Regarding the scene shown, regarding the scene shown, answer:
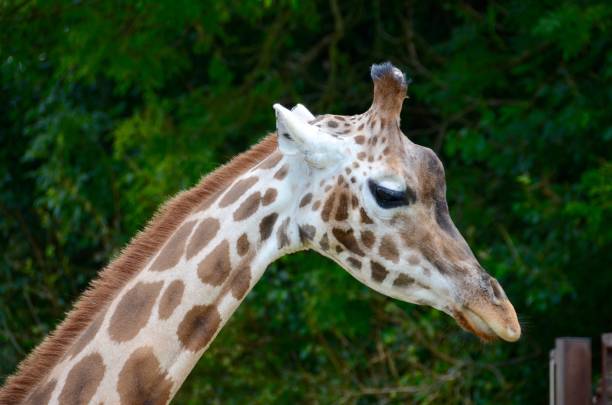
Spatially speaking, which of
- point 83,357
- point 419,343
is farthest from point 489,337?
point 419,343

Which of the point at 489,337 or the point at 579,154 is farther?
the point at 579,154

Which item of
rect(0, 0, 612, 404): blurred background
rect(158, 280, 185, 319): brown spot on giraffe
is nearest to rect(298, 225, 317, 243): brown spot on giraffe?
rect(158, 280, 185, 319): brown spot on giraffe

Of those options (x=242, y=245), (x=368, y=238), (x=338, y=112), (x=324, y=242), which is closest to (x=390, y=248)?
(x=368, y=238)

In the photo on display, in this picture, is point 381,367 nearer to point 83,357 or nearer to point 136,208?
point 136,208

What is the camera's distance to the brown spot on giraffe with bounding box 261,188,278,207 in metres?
3.18

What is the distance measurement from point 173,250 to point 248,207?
236mm

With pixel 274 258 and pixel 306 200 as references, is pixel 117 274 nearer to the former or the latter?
pixel 274 258

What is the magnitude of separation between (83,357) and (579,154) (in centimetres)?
482

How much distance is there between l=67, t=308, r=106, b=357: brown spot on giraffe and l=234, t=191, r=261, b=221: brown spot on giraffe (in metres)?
0.45

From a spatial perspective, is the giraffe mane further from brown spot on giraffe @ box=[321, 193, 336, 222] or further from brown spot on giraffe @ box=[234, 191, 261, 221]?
brown spot on giraffe @ box=[321, 193, 336, 222]

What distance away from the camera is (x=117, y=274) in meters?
3.24

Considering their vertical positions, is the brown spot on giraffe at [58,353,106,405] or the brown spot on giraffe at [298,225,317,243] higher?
the brown spot on giraffe at [298,225,317,243]

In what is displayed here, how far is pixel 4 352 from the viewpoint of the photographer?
8438mm

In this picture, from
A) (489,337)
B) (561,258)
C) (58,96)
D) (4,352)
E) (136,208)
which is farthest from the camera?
(58,96)
